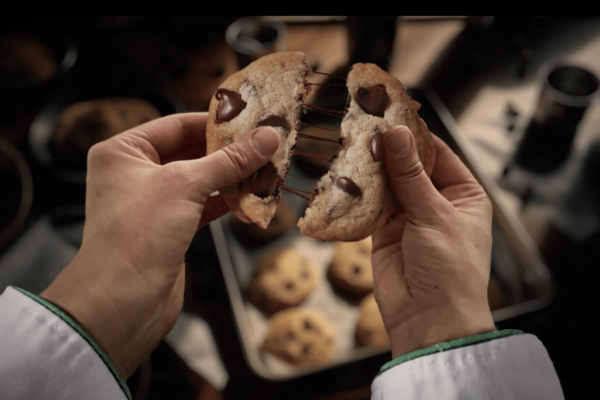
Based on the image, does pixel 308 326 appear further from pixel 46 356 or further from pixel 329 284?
pixel 46 356

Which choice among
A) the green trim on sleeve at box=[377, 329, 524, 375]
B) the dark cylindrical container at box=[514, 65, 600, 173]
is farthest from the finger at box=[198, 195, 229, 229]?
the dark cylindrical container at box=[514, 65, 600, 173]

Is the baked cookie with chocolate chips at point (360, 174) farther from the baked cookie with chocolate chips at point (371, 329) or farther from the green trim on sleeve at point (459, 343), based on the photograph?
the baked cookie with chocolate chips at point (371, 329)

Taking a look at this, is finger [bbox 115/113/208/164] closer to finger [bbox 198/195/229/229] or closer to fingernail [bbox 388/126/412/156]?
finger [bbox 198/195/229/229]

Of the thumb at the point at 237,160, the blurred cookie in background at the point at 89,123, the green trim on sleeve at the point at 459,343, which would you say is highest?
the thumb at the point at 237,160

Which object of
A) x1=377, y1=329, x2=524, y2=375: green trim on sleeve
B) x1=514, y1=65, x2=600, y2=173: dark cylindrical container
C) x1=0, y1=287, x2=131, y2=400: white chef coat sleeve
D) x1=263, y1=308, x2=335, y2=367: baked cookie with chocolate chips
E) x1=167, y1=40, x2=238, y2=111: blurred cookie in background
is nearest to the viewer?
x1=0, y1=287, x2=131, y2=400: white chef coat sleeve

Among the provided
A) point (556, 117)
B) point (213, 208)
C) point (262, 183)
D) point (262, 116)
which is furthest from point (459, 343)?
point (556, 117)

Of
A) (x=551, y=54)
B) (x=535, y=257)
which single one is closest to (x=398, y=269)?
(x=535, y=257)

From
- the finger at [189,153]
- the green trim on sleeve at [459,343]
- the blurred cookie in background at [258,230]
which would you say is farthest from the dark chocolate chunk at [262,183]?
the blurred cookie in background at [258,230]
